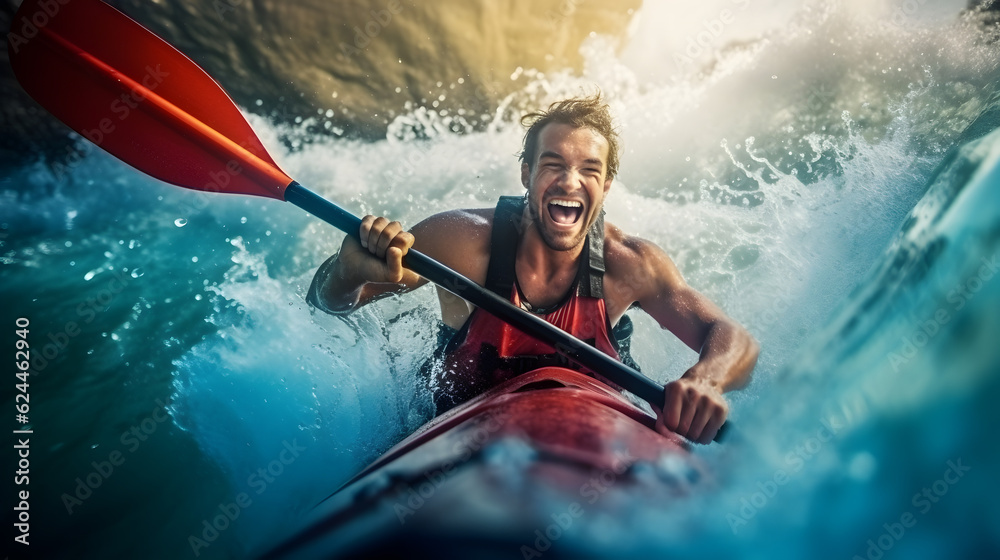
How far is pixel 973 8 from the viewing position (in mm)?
2713

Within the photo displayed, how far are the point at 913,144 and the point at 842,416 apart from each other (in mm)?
3975

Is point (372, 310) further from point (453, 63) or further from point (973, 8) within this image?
point (973, 8)

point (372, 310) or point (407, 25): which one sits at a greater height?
point (407, 25)

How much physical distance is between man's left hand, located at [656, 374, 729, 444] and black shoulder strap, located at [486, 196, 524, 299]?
60 centimetres

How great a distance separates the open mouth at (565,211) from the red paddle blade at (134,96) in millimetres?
847

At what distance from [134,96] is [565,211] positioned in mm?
1319

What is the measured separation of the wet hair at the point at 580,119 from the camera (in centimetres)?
150

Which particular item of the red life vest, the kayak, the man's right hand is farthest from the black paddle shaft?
the kayak

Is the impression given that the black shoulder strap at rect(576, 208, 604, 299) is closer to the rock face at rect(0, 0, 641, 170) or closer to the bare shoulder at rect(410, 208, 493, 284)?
the bare shoulder at rect(410, 208, 493, 284)

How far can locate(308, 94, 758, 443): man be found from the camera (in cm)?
128

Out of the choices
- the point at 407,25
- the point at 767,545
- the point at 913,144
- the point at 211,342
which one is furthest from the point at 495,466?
the point at 913,144

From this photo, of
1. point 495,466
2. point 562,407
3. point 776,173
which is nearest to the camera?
point 495,466

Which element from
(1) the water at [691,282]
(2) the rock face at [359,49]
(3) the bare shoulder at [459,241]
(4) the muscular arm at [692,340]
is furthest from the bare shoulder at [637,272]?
(2) the rock face at [359,49]

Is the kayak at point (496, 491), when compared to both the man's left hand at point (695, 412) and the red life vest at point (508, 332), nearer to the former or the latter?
the man's left hand at point (695, 412)
